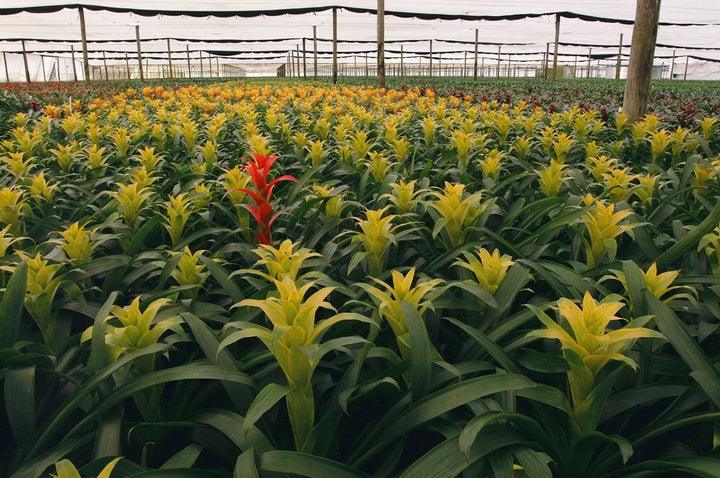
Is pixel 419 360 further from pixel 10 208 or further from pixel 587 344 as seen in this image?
pixel 10 208

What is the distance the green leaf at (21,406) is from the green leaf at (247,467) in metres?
0.64

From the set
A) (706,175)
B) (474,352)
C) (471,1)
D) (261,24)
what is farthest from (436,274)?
(261,24)

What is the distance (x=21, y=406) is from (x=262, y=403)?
0.69 m

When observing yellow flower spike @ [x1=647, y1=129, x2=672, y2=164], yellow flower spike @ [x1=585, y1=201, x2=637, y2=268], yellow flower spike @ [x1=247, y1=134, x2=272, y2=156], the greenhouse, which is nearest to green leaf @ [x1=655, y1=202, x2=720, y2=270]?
the greenhouse

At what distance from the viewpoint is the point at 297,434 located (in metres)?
1.24

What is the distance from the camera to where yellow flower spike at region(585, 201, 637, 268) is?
1821mm

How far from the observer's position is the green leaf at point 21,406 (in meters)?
1.29

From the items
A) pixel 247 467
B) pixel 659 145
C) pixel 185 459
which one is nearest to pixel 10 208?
pixel 185 459

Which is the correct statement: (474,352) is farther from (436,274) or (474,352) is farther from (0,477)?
(0,477)

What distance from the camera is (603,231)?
1.90m

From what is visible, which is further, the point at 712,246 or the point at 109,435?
the point at 712,246

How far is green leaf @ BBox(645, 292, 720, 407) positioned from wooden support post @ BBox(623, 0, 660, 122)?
4.80 metres

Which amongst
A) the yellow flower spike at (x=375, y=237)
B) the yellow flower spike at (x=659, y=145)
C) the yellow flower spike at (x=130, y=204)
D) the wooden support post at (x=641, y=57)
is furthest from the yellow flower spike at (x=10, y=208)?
the wooden support post at (x=641, y=57)

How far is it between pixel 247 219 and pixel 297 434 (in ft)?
4.66
